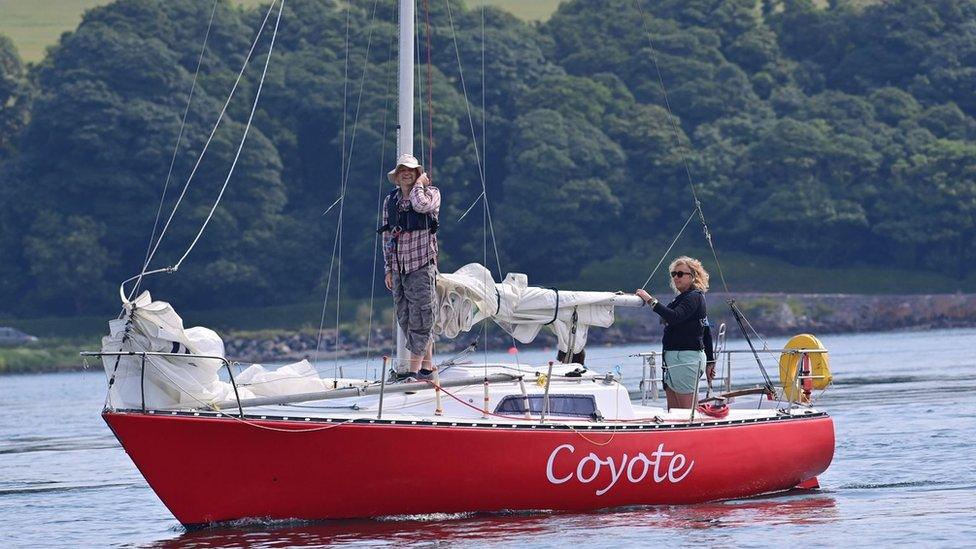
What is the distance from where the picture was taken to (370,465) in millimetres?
16953

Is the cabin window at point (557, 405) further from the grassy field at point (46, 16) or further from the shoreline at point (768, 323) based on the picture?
the grassy field at point (46, 16)

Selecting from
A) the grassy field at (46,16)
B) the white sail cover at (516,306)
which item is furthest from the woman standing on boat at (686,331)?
the grassy field at (46,16)

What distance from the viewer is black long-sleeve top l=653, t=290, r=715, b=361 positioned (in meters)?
19.0

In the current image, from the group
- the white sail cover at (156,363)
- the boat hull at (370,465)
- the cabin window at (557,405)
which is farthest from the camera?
the cabin window at (557,405)

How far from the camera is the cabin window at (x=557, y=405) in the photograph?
17766 mm

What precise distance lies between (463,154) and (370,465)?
81.8m

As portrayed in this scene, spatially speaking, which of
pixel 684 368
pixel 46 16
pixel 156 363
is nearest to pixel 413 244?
pixel 156 363

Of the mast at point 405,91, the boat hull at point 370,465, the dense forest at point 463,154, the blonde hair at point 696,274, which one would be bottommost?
the boat hull at point 370,465

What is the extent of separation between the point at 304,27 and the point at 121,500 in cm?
9623

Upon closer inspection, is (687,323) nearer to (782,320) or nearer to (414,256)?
(414,256)

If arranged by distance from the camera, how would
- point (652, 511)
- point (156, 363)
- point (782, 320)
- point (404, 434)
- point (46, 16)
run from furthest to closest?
point (46, 16), point (782, 320), point (652, 511), point (156, 363), point (404, 434)

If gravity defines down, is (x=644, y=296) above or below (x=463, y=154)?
below

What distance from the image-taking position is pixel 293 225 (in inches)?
3858

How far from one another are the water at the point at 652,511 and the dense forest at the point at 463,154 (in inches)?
2405
